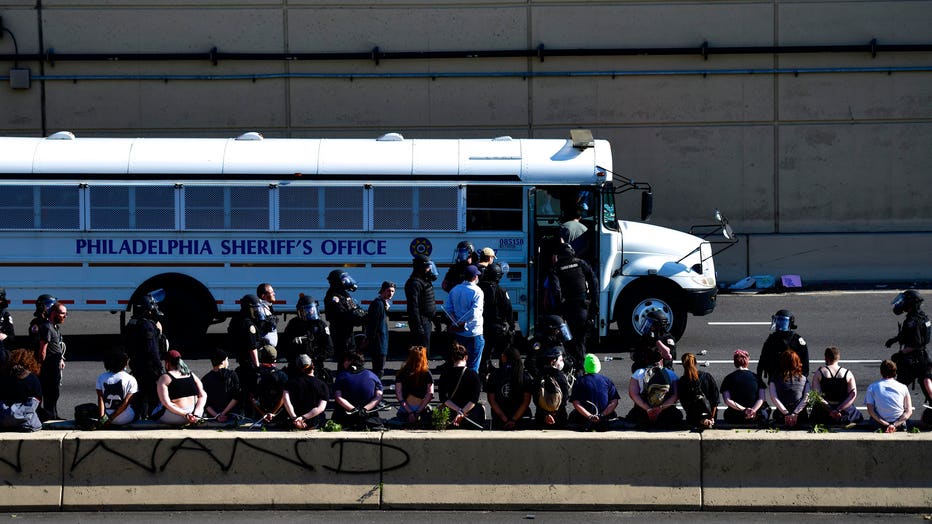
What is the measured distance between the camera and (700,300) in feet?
54.5

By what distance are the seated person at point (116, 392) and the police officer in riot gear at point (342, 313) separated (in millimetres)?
3117

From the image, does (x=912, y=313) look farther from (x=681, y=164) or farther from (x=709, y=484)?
(x=681, y=164)

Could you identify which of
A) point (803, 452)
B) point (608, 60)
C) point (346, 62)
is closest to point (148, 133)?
point (346, 62)

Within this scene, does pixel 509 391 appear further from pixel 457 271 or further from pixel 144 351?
pixel 457 271

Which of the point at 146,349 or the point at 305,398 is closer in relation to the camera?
the point at 305,398

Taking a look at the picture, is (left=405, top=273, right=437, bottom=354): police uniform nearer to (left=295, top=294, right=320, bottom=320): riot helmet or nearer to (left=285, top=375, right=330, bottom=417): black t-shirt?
(left=295, top=294, right=320, bottom=320): riot helmet

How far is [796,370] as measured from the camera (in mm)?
10492

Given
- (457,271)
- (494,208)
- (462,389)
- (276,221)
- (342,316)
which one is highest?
(494,208)

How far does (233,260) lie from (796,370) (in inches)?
322

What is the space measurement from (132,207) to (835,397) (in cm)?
940

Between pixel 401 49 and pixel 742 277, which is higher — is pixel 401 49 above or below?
above

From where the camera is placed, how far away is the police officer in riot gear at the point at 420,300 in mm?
13773

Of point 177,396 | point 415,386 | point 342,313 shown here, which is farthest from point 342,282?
point 177,396

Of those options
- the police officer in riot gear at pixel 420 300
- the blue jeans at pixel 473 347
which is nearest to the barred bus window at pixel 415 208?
the police officer in riot gear at pixel 420 300
